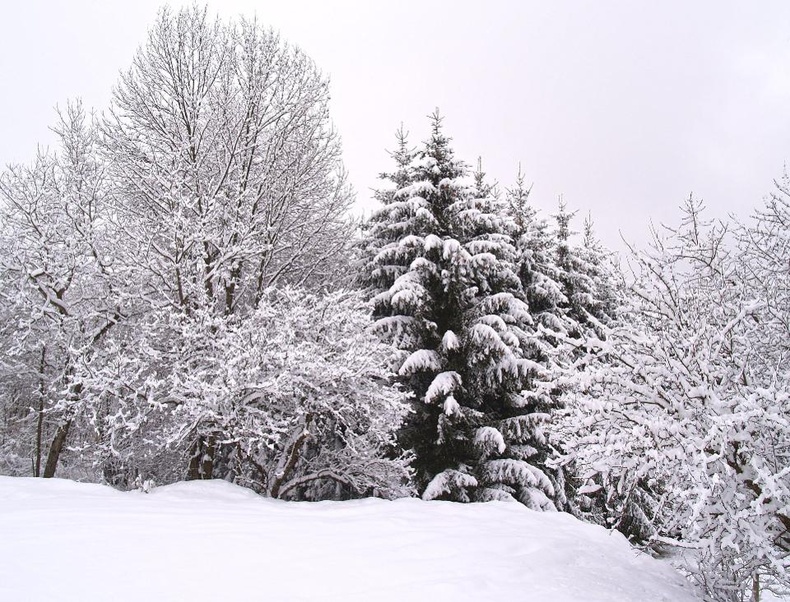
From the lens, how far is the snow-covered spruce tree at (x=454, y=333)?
12523 millimetres

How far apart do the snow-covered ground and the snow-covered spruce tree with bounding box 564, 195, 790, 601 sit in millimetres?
959

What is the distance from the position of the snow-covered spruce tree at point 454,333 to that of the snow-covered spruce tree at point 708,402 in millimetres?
6942

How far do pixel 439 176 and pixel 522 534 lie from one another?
1014cm

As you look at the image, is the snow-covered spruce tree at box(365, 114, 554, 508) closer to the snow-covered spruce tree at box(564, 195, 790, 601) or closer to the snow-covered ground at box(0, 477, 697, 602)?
the snow-covered ground at box(0, 477, 697, 602)

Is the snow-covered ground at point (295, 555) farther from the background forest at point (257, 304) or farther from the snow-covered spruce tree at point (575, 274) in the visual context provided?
the snow-covered spruce tree at point (575, 274)

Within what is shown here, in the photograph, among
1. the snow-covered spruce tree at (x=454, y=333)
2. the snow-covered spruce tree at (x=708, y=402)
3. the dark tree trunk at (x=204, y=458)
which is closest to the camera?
the snow-covered spruce tree at (x=708, y=402)

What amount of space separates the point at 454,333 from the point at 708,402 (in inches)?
356

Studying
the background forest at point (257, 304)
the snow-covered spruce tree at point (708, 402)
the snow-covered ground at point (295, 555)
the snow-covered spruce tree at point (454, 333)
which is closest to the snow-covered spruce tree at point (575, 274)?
the background forest at point (257, 304)

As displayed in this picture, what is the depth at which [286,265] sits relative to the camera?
44.1 ft

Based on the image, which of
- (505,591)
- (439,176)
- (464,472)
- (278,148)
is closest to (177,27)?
(278,148)

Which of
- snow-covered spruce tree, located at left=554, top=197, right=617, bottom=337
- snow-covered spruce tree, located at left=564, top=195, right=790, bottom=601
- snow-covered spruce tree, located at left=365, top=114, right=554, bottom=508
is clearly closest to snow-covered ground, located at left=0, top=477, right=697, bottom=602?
snow-covered spruce tree, located at left=564, top=195, right=790, bottom=601

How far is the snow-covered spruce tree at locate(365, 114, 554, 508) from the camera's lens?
41.1 feet

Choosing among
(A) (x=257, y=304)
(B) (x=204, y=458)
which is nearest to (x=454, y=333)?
(A) (x=257, y=304)

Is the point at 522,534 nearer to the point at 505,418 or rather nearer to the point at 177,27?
the point at 505,418
